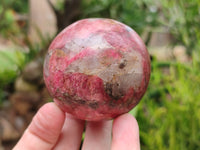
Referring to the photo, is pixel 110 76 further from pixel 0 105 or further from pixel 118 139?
pixel 0 105

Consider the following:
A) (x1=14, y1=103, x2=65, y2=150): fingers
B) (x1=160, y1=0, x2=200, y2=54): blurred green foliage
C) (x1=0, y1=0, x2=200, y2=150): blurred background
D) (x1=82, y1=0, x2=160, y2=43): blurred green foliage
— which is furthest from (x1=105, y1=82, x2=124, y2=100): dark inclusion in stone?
(x1=82, y1=0, x2=160, y2=43): blurred green foliage

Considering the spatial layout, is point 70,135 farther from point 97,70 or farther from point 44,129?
point 97,70

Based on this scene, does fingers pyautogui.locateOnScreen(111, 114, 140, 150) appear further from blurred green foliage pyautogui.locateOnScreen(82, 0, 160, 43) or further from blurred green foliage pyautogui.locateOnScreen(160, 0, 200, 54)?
blurred green foliage pyautogui.locateOnScreen(82, 0, 160, 43)

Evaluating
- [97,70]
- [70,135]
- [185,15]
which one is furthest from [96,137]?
[185,15]

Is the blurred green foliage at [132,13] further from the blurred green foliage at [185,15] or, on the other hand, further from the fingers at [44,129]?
the fingers at [44,129]

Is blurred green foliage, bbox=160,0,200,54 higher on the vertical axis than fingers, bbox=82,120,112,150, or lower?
lower

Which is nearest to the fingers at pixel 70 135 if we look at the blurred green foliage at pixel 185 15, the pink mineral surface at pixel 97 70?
the pink mineral surface at pixel 97 70

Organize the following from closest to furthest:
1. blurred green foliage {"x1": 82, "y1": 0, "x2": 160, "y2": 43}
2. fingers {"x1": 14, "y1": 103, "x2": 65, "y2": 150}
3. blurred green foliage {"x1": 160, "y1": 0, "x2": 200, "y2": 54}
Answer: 1. fingers {"x1": 14, "y1": 103, "x2": 65, "y2": 150}
2. blurred green foliage {"x1": 160, "y1": 0, "x2": 200, "y2": 54}
3. blurred green foliage {"x1": 82, "y1": 0, "x2": 160, "y2": 43}
